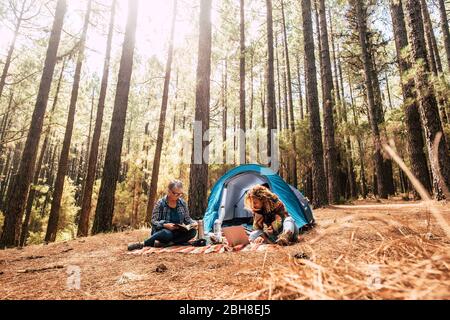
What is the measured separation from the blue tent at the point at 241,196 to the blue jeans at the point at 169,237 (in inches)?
54.3

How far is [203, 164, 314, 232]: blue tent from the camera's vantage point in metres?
5.76

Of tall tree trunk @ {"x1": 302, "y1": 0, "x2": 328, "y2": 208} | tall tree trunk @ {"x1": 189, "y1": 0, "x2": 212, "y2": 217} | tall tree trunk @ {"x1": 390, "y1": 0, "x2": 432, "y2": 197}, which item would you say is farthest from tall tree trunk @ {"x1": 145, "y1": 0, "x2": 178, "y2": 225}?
tall tree trunk @ {"x1": 390, "y1": 0, "x2": 432, "y2": 197}

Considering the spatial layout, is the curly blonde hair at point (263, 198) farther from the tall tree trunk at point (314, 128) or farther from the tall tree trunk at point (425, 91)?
the tall tree trunk at point (314, 128)

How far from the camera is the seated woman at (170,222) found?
4.72 m

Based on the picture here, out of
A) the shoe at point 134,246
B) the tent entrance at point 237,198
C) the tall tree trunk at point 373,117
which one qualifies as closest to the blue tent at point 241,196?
the tent entrance at point 237,198

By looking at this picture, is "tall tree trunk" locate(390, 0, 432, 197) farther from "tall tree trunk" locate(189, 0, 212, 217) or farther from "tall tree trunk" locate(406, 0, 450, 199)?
"tall tree trunk" locate(189, 0, 212, 217)

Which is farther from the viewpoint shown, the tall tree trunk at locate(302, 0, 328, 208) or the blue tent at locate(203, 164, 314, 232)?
the tall tree trunk at locate(302, 0, 328, 208)

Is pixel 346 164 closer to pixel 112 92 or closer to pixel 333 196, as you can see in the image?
pixel 333 196

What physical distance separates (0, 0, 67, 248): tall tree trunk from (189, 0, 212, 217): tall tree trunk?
3.97 meters

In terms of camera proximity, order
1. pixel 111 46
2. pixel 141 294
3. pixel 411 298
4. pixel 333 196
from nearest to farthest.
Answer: pixel 411 298 → pixel 141 294 → pixel 333 196 → pixel 111 46

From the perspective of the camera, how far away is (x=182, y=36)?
37.8 feet

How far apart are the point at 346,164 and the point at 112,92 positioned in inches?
902

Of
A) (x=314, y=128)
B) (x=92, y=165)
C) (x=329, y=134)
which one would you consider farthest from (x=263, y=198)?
(x=92, y=165)
